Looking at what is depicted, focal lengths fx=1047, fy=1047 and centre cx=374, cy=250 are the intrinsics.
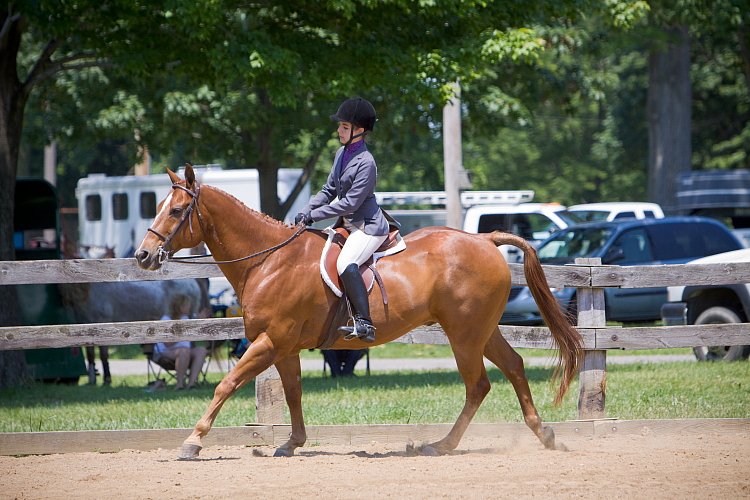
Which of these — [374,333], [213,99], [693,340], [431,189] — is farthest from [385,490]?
[431,189]

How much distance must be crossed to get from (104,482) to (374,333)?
7.69 feet

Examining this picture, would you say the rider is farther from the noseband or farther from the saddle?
the noseband

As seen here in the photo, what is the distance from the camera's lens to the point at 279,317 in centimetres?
818

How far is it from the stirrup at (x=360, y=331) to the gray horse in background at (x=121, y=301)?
7497 millimetres

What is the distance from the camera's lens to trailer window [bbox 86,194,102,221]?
31.1 meters

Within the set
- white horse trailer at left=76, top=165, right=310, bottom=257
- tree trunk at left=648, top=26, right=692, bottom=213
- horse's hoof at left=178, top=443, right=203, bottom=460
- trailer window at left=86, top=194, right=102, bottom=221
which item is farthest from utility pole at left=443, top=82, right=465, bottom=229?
trailer window at left=86, top=194, right=102, bottom=221

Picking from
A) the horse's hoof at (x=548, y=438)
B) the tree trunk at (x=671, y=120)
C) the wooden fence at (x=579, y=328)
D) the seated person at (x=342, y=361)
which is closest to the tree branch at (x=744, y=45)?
the tree trunk at (x=671, y=120)

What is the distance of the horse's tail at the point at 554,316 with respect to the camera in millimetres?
8891

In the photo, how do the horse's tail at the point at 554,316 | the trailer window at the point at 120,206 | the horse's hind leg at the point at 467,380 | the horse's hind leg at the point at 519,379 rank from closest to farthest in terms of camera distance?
1. the horse's hind leg at the point at 467,380
2. the horse's hind leg at the point at 519,379
3. the horse's tail at the point at 554,316
4. the trailer window at the point at 120,206

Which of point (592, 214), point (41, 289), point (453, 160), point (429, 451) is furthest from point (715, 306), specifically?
point (592, 214)

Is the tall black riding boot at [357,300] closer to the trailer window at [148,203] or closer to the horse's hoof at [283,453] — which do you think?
the horse's hoof at [283,453]

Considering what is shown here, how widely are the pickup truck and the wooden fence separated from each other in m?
4.93

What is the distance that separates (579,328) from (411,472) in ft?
8.55

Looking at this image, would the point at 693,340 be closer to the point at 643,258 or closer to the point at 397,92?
the point at 397,92
